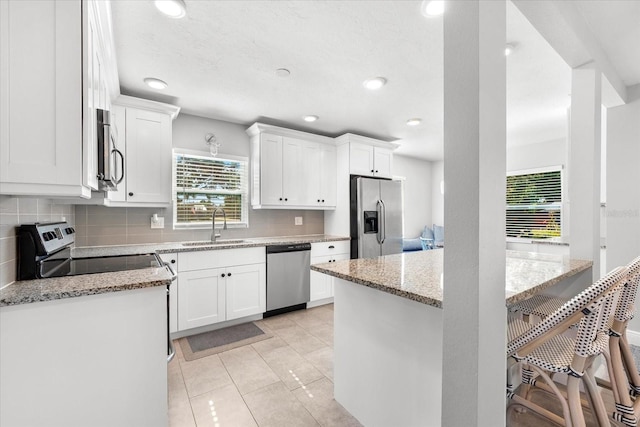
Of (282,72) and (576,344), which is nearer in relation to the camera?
(576,344)

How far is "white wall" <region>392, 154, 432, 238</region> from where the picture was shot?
5.87 m

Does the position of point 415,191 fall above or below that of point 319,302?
above

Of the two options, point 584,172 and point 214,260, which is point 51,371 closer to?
point 214,260

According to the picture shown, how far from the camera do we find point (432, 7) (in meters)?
1.63

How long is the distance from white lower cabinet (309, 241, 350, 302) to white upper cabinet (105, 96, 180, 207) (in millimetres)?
1802

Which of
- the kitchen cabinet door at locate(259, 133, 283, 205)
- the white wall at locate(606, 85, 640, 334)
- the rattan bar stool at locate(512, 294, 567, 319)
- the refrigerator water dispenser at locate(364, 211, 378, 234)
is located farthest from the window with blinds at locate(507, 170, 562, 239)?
the kitchen cabinet door at locate(259, 133, 283, 205)

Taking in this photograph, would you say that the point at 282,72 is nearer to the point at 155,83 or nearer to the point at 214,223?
the point at 155,83

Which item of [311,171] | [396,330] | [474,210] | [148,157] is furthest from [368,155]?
[474,210]

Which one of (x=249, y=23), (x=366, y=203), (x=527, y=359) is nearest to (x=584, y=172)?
(x=527, y=359)

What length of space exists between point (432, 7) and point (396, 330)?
1.79 metres

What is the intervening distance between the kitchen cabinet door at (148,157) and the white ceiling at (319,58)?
10.5 inches

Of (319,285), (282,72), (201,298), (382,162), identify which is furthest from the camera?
(382,162)

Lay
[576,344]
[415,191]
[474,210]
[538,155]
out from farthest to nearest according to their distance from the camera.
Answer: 1. [415,191]
2. [538,155]
3. [576,344]
4. [474,210]

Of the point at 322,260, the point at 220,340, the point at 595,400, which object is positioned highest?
the point at 322,260
